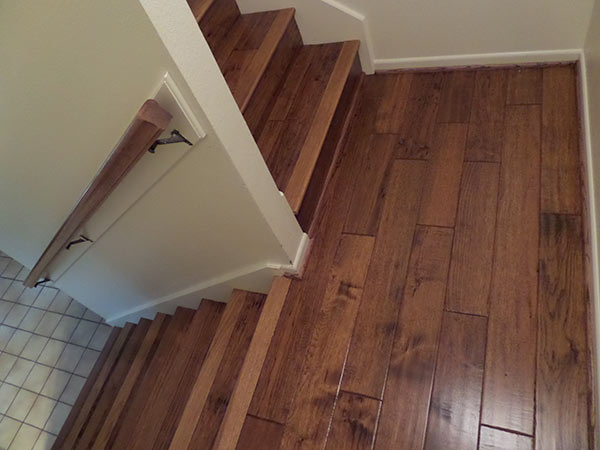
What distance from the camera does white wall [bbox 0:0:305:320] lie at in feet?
2.74

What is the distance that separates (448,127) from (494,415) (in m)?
1.13

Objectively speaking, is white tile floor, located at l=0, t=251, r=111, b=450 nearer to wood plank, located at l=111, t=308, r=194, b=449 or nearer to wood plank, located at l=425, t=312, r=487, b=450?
wood plank, located at l=111, t=308, r=194, b=449

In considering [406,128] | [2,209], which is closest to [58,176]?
[2,209]

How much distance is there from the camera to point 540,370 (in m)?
1.13

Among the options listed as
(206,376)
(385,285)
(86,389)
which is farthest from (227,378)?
(86,389)

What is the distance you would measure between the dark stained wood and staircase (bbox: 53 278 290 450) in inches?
1.6

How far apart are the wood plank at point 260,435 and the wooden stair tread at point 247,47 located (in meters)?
1.18

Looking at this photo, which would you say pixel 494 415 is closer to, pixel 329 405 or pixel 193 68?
pixel 329 405

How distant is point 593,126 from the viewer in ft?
4.65

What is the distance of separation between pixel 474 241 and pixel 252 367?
0.89 m

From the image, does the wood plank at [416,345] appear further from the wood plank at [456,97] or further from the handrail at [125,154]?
the handrail at [125,154]

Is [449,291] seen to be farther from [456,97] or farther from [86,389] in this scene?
[86,389]

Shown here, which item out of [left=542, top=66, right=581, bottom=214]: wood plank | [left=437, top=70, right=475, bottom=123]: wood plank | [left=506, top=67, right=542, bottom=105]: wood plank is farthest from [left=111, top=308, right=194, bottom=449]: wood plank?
[left=506, top=67, right=542, bottom=105]: wood plank

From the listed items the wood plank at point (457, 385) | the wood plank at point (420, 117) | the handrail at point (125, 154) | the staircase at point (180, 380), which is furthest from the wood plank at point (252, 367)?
the wood plank at point (420, 117)
